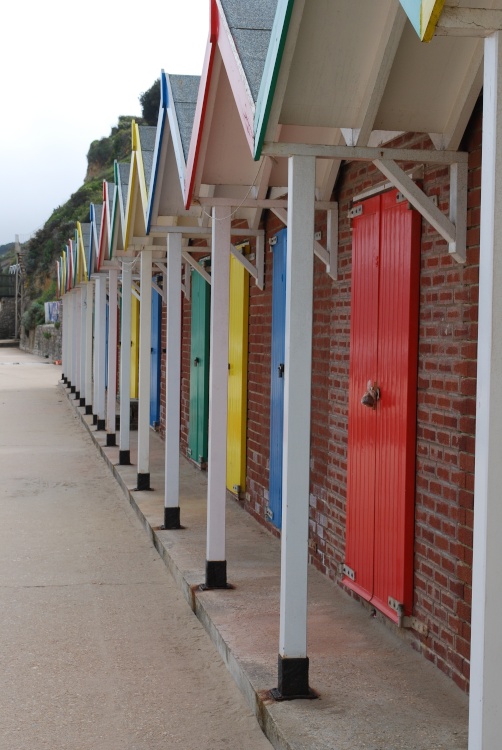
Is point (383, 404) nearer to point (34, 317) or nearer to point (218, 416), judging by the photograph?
point (218, 416)

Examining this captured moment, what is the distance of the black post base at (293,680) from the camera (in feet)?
14.9

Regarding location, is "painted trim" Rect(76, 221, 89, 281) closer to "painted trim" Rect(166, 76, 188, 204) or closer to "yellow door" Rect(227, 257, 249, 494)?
"yellow door" Rect(227, 257, 249, 494)

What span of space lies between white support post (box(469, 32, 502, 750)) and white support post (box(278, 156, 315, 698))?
5.66ft

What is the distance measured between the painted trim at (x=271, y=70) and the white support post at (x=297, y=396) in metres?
0.26

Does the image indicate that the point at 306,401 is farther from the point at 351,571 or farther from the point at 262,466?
the point at 262,466

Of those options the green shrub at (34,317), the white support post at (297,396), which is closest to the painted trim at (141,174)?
the white support post at (297,396)

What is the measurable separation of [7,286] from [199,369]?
72.4 metres

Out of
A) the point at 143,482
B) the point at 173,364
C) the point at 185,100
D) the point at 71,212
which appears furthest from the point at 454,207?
the point at 71,212

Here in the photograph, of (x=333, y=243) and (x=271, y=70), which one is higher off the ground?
(x=271, y=70)

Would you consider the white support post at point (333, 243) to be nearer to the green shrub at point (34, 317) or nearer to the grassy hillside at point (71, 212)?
the green shrub at point (34, 317)

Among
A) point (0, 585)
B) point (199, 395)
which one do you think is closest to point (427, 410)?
point (0, 585)

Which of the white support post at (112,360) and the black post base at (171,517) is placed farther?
the white support post at (112,360)

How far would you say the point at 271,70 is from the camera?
4.12 metres

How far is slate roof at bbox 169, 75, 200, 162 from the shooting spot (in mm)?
7199
